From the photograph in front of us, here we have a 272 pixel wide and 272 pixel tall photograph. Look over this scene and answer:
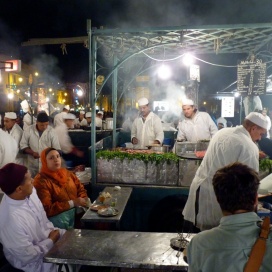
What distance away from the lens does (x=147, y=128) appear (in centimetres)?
783

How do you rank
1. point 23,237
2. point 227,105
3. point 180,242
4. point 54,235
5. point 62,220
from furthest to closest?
point 227,105 < point 62,220 < point 54,235 < point 23,237 < point 180,242

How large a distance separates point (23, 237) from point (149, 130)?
499cm

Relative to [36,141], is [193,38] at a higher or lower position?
higher

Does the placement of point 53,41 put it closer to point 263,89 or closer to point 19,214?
point 263,89

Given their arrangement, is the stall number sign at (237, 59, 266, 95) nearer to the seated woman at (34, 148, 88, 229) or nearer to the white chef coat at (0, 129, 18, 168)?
the seated woman at (34, 148, 88, 229)

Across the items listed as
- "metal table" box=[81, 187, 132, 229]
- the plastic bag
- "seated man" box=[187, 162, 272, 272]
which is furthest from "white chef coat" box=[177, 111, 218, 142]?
"seated man" box=[187, 162, 272, 272]

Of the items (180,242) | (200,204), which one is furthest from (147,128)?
(180,242)

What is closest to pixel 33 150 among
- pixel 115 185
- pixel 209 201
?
pixel 115 185

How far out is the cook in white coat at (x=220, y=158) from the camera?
3695mm

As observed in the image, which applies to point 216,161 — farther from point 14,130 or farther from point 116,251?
point 14,130

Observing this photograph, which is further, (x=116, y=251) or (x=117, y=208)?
(x=117, y=208)

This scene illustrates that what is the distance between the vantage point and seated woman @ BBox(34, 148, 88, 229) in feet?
14.5

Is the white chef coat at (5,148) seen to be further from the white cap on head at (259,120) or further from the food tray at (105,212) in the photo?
the white cap on head at (259,120)

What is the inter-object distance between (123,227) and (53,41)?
13.4m
